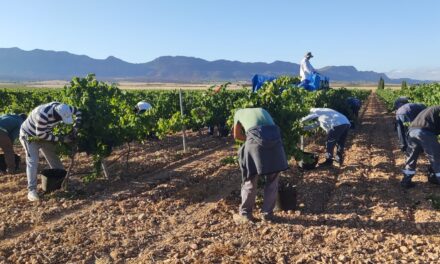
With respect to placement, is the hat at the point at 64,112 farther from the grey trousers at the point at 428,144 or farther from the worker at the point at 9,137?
the grey trousers at the point at 428,144

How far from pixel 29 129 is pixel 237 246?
4.24 meters

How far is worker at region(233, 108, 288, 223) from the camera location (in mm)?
5754

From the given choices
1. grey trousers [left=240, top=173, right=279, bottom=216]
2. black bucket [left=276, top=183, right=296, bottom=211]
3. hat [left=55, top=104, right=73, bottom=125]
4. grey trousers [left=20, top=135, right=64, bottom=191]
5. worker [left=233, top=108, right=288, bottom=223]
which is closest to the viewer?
worker [left=233, top=108, right=288, bottom=223]

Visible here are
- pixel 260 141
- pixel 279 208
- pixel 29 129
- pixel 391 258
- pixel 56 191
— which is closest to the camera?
pixel 391 258

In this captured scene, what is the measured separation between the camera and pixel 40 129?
7.20m

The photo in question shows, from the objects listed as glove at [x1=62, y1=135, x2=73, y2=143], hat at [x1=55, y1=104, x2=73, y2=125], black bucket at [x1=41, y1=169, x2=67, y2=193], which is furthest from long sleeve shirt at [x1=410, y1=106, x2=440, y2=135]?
black bucket at [x1=41, y1=169, x2=67, y2=193]

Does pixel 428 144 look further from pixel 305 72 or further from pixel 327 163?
pixel 305 72

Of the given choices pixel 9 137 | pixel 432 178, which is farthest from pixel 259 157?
pixel 9 137

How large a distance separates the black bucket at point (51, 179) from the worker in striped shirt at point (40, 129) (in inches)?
10.0

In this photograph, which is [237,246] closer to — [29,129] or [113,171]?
[29,129]

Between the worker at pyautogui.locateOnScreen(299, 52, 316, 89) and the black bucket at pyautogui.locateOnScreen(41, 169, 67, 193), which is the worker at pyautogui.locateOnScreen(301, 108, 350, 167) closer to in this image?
the worker at pyautogui.locateOnScreen(299, 52, 316, 89)

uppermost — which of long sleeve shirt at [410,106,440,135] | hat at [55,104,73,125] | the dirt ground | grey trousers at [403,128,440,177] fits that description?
hat at [55,104,73,125]

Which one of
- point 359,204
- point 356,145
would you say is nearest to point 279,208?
point 359,204

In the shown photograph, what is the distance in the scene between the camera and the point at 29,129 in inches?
289
